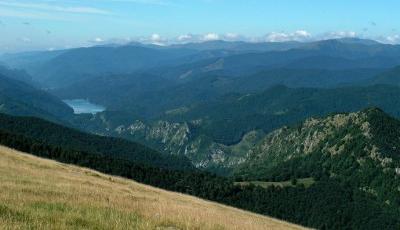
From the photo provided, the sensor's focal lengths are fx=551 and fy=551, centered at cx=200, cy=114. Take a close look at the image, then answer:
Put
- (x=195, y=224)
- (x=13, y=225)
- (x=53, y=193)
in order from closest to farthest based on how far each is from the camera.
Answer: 1. (x=13, y=225)
2. (x=195, y=224)
3. (x=53, y=193)

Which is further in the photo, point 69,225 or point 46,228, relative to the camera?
point 69,225

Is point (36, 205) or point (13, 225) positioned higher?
point (13, 225)

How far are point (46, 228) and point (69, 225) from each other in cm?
152

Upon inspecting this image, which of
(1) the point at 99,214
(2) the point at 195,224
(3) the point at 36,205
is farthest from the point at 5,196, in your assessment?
(2) the point at 195,224

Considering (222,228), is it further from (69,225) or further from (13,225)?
(13,225)

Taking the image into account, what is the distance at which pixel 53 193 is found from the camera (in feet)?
92.8

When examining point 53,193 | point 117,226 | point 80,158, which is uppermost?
point 117,226

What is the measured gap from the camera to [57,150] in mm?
190625

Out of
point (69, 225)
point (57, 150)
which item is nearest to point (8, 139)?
point (57, 150)

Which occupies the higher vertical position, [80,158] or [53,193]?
[53,193]

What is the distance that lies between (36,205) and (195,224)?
6463 mm

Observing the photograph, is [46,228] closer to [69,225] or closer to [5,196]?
[69,225]

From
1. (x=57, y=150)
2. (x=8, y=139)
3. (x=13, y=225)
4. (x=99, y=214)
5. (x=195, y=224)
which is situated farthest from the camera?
(x=57, y=150)

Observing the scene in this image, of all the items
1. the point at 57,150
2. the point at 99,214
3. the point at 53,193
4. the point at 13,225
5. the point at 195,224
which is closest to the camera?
the point at 13,225
